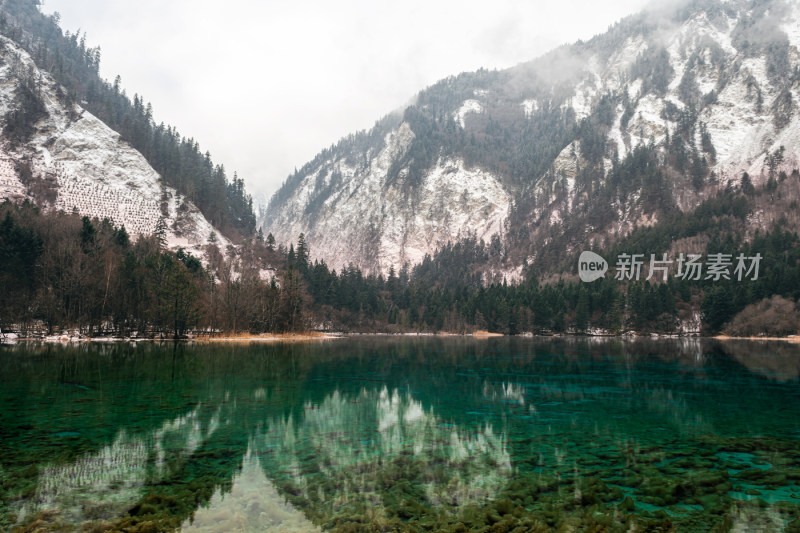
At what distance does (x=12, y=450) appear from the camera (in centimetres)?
1486

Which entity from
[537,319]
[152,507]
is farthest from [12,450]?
[537,319]

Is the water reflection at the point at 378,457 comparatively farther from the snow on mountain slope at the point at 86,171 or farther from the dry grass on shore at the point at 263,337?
the snow on mountain slope at the point at 86,171

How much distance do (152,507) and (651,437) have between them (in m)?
17.5

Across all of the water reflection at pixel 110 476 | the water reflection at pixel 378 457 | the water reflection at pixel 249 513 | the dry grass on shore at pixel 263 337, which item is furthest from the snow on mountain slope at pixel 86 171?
the water reflection at pixel 249 513

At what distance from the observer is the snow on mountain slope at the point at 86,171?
136 meters

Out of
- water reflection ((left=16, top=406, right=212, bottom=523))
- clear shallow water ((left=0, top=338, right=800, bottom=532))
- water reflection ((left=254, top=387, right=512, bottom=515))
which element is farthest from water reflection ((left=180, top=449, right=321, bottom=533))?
water reflection ((left=16, top=406, right=212, bottom=523))

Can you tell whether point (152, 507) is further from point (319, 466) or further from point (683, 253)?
point (683, 253)

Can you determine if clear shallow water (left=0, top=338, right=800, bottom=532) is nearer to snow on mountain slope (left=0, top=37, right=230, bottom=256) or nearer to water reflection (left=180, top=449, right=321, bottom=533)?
water reflection (left=180, top=449, right=321, bottom=533)

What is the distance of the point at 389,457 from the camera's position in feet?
51.5

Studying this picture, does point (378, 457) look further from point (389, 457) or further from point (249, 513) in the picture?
point (249, 513)

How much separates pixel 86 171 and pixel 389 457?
16617 cm

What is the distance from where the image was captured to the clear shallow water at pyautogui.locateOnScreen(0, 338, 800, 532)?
422 inches

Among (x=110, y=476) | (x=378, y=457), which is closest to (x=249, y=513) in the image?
(x=110, y=476)

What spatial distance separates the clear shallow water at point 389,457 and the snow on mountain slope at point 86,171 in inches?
4791
